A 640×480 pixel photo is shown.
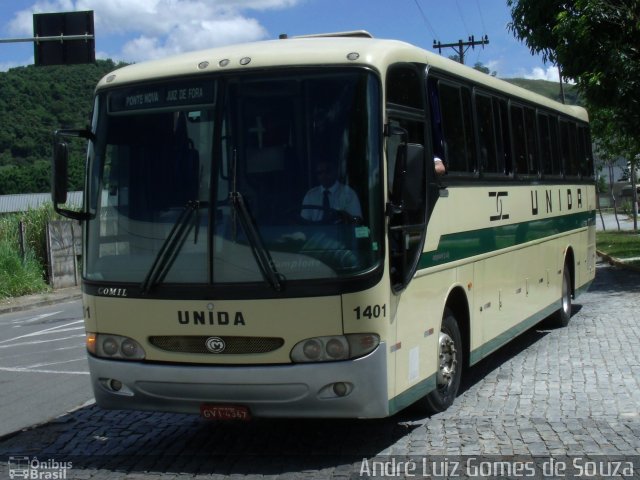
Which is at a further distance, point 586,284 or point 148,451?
point 586,284

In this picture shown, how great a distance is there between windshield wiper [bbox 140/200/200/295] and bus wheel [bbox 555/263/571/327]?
7.83m

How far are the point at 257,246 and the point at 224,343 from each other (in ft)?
2.41

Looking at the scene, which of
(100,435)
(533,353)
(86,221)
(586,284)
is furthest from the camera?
(586,284)

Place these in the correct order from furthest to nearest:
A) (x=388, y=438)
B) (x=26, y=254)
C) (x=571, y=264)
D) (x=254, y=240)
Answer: (x=26, y=254) → (x=571, y=264) → (x=388, y=438) → (x=254, y=240)

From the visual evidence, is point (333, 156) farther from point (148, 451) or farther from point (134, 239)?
point (148, 451)

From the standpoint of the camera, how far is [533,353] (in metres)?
11.3

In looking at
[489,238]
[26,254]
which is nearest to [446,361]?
[489,238]

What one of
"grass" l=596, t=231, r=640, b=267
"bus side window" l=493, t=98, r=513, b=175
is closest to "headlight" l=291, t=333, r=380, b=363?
"bus side window" l=493, t=98, r=513, b=175

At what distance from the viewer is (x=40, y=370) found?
11891 mm

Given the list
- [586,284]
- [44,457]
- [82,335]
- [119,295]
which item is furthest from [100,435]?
[586,284]

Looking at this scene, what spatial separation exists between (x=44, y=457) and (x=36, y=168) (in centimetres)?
5758

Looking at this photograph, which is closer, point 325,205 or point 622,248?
point 325,205

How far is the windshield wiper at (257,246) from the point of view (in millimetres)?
6398

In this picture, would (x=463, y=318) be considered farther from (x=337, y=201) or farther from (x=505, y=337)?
(x=337, y=201)
